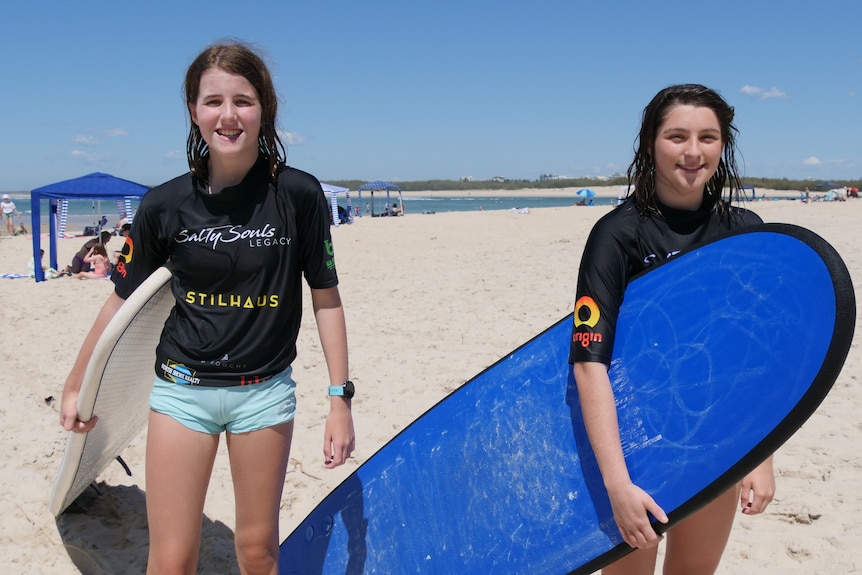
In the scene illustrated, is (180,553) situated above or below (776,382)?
below

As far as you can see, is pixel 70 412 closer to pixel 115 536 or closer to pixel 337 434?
pixel 337 434

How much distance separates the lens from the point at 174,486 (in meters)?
1.74

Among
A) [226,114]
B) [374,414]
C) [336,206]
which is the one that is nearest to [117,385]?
[226,114]

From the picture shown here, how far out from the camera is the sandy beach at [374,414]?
2725 millimetres

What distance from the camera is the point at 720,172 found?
1.75 meters

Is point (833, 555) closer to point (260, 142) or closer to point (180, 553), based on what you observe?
point (180, 553)

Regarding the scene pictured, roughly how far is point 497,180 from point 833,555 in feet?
424

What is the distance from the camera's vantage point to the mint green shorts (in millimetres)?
1738

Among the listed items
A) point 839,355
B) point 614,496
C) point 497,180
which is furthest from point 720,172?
point 497,180

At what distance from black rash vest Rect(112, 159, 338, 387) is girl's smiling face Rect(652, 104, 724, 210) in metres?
0.89

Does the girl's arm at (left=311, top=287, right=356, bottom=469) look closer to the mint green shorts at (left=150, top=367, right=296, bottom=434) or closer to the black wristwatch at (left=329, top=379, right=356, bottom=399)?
the black wristwatch at (left=329, top=379, right=356, bottom=399)

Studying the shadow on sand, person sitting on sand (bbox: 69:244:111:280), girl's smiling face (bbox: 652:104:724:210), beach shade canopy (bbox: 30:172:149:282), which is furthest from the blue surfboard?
beach shade canopy (bbox: 30:172:149:282)

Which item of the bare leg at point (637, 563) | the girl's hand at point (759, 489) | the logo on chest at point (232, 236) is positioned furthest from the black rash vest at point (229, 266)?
the girl's hand at point (759, 489)

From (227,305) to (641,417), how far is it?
108cm
